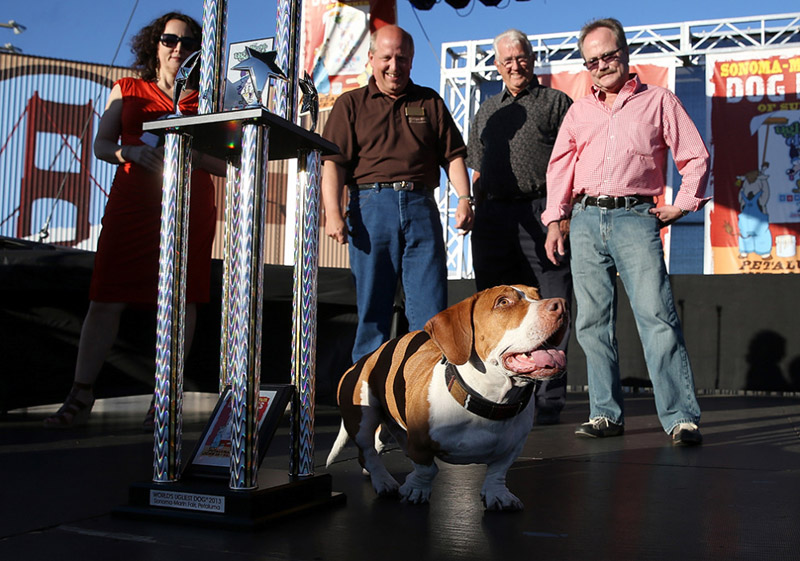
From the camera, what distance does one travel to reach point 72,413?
3.42 m

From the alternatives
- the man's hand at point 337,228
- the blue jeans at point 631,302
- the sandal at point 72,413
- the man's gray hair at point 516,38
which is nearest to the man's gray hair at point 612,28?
the man's gray hair at point 516,38

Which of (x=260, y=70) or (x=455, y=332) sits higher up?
(x=260, y=70)

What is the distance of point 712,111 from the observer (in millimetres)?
9102

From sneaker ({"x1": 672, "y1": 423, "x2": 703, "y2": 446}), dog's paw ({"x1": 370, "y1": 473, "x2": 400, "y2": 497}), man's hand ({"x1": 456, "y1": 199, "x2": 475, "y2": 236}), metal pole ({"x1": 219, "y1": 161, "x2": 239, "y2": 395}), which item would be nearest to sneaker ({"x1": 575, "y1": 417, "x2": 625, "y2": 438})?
sneaker ({"x1": 672, "y1": 423, "x2": 703, "y2": 446})

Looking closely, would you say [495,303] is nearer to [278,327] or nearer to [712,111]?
[278,327]

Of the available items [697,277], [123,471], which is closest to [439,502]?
[123,471]

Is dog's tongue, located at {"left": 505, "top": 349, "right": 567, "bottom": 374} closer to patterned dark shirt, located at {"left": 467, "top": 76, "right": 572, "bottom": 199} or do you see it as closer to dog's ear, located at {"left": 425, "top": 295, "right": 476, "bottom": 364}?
dog's ear, located at {"left": 425, "top": 295, "right": 476, "bottom": 364}

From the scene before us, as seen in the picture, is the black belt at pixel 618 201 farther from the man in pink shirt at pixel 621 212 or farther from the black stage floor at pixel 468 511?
the black stage floor at pixel 468 511

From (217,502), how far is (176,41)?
2.23 meters

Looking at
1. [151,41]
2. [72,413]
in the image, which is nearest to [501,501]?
[72,413]

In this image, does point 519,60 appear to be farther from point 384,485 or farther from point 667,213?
point 384,485

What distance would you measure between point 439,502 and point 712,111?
839 centimetres

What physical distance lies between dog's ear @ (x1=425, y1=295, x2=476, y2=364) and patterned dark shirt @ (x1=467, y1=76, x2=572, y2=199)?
6.34 feet

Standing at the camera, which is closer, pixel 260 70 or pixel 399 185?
pixel 260 70
